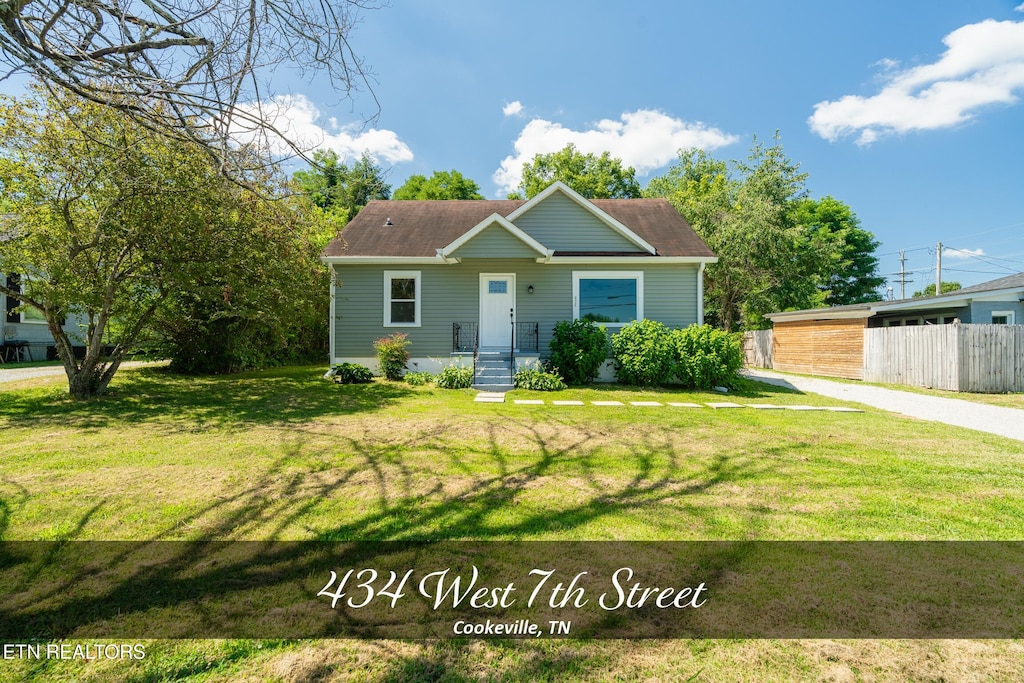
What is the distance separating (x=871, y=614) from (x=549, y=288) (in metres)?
10.9

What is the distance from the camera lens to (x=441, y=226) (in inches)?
564

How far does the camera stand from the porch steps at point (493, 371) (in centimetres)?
1071

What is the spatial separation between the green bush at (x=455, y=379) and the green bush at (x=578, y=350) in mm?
2322

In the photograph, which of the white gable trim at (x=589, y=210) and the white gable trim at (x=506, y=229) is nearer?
the white gable trim at (x=506, y=229)

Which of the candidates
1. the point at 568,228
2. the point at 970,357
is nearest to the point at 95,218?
the point at 568,228

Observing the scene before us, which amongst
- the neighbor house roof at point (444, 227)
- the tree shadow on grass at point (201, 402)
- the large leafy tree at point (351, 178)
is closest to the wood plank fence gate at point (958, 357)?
the neighbor house roof at point (444, 227)

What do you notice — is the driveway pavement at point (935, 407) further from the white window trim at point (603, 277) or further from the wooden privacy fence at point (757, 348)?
the wooden privacy fence at point (757, 348)

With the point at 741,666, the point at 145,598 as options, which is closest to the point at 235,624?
the point at 145,598

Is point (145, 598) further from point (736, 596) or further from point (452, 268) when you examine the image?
point (452, 268)

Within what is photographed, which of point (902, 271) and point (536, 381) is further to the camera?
point (902, 271)

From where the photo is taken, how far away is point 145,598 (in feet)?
7.49

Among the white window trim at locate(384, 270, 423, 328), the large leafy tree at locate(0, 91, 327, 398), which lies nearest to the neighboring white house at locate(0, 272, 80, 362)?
the large leafy tree at locate(0, 91, 327, 398)

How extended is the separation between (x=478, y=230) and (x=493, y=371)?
3838 mm

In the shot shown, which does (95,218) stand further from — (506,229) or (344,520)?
(344,520)
